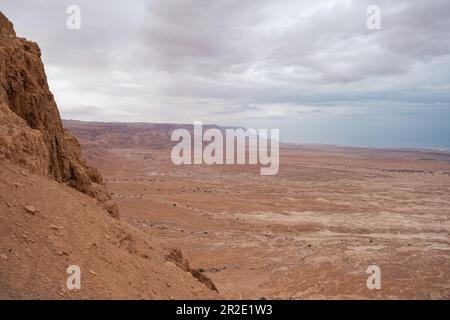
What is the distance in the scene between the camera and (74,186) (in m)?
9.45

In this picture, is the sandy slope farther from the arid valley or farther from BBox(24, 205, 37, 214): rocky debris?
the arid valley

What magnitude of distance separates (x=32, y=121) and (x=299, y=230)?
1903 centimetres

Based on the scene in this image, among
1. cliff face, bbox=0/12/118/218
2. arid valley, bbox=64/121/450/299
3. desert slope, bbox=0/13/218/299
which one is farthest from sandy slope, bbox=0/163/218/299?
arid valley, bbox=64/121/450/299

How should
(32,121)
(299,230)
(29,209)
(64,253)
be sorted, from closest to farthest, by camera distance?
(64,253)
(29,209)
(32,121)
(299,230)

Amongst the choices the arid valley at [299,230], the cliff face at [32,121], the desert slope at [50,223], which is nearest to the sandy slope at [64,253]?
the desert slope at [50,223]

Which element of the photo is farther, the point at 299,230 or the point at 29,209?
the point at 299,230

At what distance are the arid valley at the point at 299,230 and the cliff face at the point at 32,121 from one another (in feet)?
15.8

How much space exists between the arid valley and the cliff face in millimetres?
4819

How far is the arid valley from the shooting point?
15.4 meters

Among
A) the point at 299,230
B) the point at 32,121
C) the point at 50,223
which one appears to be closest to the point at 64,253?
the point at 50,223

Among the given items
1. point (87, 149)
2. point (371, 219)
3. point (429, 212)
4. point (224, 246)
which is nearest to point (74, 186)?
point (224, 246)

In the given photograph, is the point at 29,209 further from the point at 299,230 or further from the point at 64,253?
the point at 299,230

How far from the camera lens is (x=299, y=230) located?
987 inches
